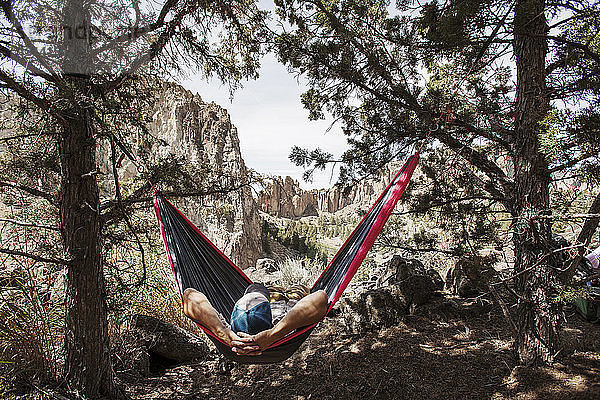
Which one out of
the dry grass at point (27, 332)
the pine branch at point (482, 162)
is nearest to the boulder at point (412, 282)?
the pine branch at point (482, 162)

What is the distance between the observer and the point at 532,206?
1716 millimetres

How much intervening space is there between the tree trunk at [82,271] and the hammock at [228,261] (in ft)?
1.17

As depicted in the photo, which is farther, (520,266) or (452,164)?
→ (452,164)

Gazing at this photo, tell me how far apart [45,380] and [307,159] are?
1875 mm

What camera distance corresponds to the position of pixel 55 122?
179 centimetres

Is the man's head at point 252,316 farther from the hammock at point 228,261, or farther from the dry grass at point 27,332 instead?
the dry grass at point 27,332

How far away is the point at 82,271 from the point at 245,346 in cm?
97

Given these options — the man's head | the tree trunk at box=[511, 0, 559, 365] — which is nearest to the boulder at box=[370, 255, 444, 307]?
the tree trunk at box=[511, 0, 559, 365]

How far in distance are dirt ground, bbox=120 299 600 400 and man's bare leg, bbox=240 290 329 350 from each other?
797 mm

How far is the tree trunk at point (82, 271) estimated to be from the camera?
1761 mm

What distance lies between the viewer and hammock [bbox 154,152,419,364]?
1.67 m

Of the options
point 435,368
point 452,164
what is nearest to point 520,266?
point 452,164

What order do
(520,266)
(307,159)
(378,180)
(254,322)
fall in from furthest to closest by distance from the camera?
(378,180) → (307,159) → (520,266) → (254,322)

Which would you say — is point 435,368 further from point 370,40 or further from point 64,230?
point 64,230
